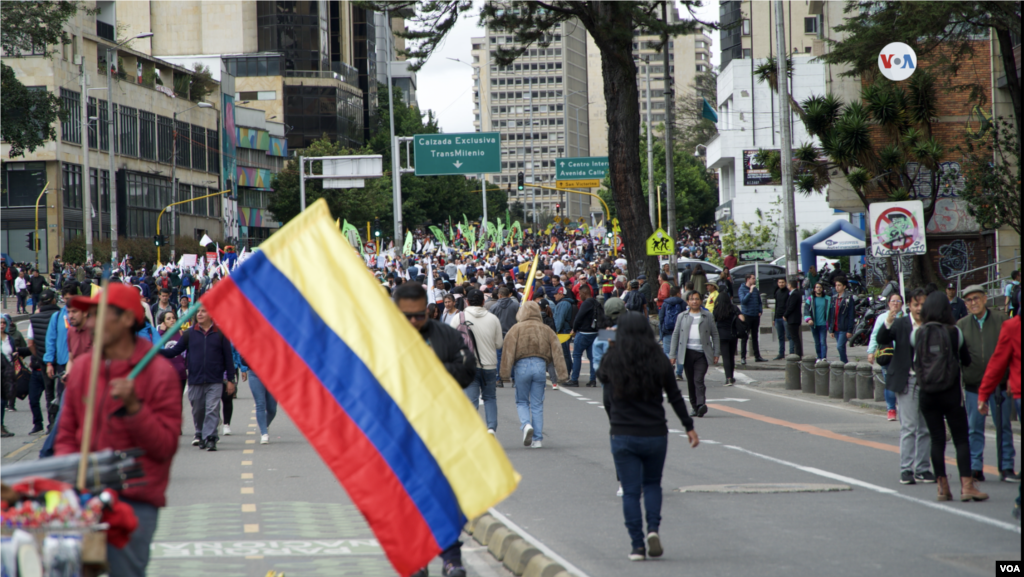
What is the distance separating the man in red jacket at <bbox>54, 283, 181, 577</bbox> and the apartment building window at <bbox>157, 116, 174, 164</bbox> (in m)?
73.3

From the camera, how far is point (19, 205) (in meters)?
60.7

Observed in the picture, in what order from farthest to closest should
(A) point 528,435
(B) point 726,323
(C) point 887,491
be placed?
(B) point 726,323
(A) point 528,435
(C) point 887,491

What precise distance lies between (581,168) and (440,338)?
64.1 metres

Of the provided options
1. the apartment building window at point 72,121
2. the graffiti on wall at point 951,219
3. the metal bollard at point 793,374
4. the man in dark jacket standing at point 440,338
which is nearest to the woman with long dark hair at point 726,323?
the metal bollard at point 793,374

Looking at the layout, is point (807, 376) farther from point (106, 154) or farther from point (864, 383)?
point (106, 154)

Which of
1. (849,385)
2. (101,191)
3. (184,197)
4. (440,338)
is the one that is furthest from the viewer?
(184,197)

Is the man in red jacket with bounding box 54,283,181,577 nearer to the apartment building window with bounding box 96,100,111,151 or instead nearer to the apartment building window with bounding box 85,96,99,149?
the apartment building window with bounding box 85,96,99,149

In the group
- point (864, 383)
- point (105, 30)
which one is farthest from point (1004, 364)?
point (105, 30)

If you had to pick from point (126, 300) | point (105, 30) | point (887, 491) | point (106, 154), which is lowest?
point (887, 491)

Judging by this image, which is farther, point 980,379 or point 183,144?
point 183,144

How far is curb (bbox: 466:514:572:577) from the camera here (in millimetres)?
6766

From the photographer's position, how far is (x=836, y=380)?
18.3 meters

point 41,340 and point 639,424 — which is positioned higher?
point 41,340

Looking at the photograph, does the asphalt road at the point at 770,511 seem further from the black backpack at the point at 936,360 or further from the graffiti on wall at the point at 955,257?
the graffiti on wall at the point at 955,257
